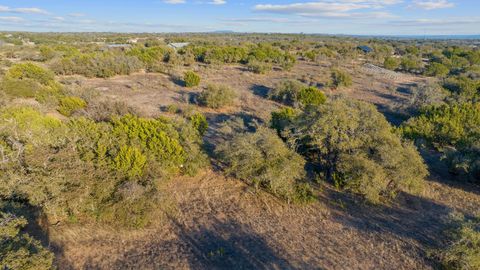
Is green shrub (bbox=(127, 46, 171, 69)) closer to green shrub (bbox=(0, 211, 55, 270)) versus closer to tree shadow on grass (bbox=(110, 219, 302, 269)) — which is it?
tree shadow on grass (bbox=(110, 219, 302, 269))

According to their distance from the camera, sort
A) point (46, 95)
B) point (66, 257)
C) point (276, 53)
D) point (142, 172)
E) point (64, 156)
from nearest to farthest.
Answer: point (66, 257) → point (64, 156) → point (142, 172) → point (46, 95) → point (276, 53)

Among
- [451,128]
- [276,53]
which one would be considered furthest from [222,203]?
[276,53]

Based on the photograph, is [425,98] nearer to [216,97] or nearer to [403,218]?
[403,218]

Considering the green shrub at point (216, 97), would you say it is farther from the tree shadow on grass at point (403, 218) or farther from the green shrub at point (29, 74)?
the green shrub at point (29, 74)

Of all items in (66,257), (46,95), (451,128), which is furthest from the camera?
(46,95)

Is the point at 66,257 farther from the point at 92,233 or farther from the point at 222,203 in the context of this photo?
the point at 222,203

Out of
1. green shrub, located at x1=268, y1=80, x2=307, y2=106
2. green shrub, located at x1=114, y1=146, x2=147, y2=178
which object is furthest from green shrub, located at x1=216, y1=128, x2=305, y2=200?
green shrub, located at x1=268, y1=80, x2=307, y2=106

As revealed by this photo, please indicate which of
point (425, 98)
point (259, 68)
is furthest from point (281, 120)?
point (259, 68)
